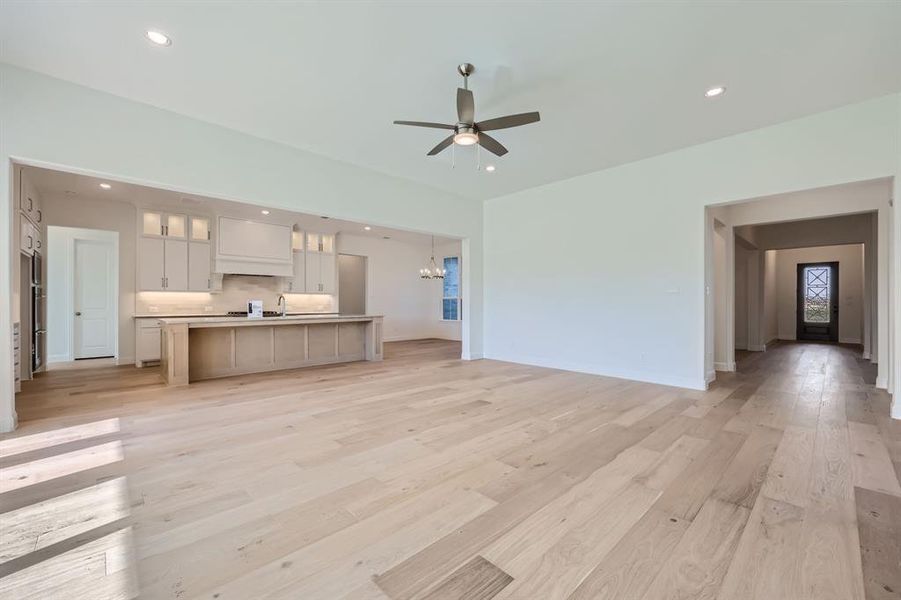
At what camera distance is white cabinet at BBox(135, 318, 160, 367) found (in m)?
6.48

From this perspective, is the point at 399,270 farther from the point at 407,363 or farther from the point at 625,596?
the point at 625,596

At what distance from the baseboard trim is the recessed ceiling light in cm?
581

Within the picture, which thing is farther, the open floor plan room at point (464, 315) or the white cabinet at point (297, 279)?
the white cabinet at point (297, 279)

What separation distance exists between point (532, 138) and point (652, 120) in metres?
1.25

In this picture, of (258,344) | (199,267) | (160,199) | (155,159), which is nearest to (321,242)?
(199,267)

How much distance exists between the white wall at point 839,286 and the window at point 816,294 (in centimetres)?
26

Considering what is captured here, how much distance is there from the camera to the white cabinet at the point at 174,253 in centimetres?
654

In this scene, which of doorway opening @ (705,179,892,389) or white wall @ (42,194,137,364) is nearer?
doorway opening @ (705,179,892,389)

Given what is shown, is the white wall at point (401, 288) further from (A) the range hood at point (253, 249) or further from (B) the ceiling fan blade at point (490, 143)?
(B) the ceiling fan blade at point (490, 143)

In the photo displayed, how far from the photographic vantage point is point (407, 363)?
6.54 m

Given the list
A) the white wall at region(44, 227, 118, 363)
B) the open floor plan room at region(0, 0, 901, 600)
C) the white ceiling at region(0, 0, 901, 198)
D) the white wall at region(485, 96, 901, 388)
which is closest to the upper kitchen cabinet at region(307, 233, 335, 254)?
the open floor plan room at region(0, 0, 901, 600)

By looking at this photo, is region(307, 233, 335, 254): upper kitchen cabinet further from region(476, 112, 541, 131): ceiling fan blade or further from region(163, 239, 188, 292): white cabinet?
region(476, 112, 541, 131): ceiling fan blade

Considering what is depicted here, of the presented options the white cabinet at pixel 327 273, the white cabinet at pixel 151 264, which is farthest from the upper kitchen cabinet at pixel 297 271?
the white cabinet at pixel 151 264

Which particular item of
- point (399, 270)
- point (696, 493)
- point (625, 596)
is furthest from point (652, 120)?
point (399, 270)
